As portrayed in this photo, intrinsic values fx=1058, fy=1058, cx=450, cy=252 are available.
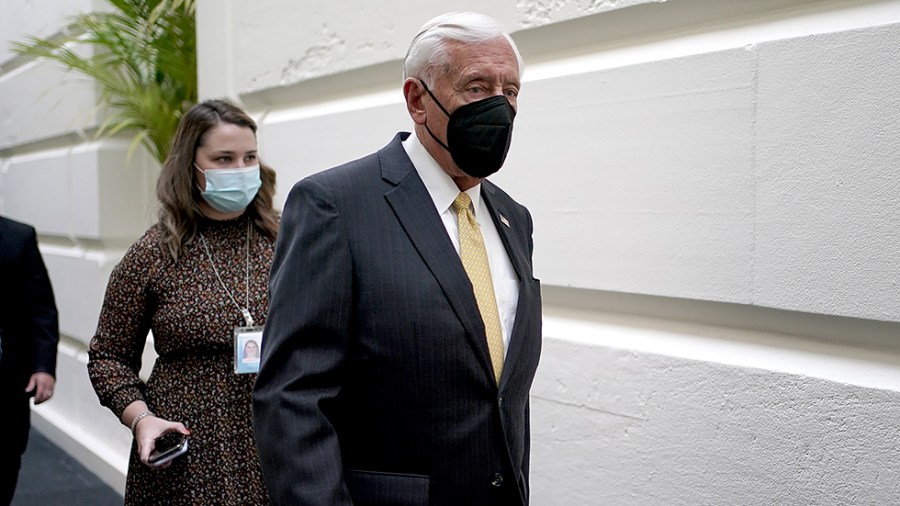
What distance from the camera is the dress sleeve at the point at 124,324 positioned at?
10.2ft

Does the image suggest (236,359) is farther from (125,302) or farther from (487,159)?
(487,159)

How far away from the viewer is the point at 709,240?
278cm

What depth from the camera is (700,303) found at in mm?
2871

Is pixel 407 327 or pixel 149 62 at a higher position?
pixel 149 62

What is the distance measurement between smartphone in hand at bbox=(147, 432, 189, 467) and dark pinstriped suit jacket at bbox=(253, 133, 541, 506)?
3.31 ft

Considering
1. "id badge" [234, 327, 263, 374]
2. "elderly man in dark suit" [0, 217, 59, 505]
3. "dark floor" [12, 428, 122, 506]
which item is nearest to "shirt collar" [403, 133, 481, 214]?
"id badge" [234, 327, 263, 374]

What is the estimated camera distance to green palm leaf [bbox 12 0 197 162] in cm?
577

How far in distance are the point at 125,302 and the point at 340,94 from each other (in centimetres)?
158

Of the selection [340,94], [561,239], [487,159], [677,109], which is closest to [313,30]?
[340,94]

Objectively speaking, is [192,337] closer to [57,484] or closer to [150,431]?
[150,431]

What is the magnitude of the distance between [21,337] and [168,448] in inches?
67.4

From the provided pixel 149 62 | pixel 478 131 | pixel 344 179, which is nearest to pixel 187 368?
pixel 344 179

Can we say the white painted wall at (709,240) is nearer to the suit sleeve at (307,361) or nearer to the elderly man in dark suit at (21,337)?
the suit sleeve at (307,361)

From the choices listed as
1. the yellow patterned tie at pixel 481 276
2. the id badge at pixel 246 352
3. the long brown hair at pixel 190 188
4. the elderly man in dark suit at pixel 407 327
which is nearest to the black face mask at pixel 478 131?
the elderly man in dark suit at pixel 407 327
